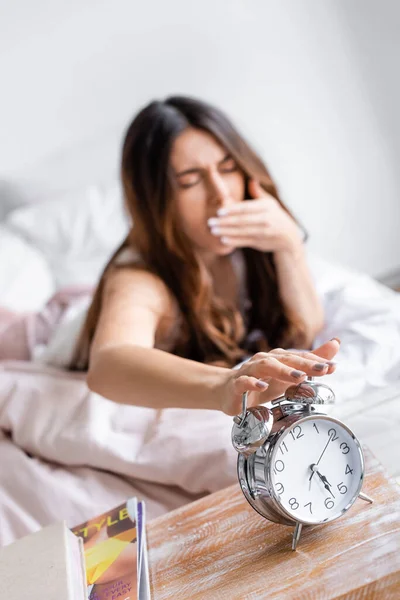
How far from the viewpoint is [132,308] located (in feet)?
3.87

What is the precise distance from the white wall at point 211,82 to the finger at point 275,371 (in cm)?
176

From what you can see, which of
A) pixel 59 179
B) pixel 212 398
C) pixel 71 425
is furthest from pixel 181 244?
pixel 59 179

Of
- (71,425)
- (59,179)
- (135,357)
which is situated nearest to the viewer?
(135,357)

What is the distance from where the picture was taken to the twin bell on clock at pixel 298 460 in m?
0.70

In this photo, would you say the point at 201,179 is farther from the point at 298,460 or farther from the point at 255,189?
the point at 298,460

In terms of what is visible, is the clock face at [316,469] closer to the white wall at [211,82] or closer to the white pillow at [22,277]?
the white pillow at [22,277]

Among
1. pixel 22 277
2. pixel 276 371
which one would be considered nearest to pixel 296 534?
pixel 276 371

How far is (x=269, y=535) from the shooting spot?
2.48 ft

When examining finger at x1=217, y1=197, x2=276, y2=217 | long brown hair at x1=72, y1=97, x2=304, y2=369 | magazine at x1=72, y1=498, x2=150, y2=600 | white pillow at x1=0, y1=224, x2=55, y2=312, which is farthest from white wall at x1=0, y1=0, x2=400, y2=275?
magazine at x1=72, y1=498, x2=150, y2=600

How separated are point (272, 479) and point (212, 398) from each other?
15 cm

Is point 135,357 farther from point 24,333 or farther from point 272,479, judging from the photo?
point 24,333

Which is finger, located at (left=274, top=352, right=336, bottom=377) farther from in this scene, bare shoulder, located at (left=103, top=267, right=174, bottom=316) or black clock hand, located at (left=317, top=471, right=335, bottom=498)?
bare shoulder, located at (left=103, top=267, right=174, bottom=316)

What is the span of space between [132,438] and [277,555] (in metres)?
0.50

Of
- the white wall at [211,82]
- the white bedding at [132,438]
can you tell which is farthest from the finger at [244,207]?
the white wall at [211,82]
